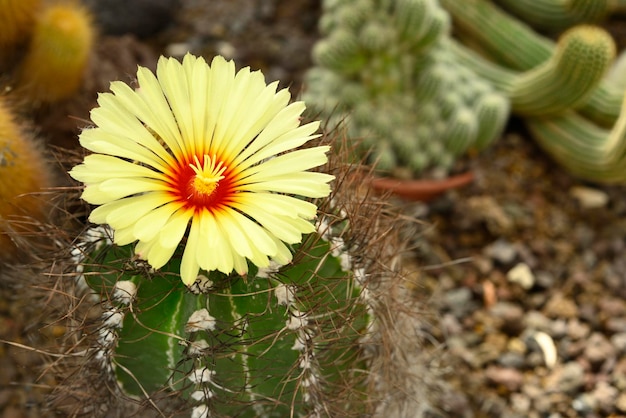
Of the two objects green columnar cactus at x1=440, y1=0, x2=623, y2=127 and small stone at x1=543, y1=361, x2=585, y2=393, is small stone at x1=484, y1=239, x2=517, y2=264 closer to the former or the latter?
small stone at x1=543, y1=361, x2=585, y2=393

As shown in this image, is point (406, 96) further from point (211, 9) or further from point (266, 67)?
point (211, 9)

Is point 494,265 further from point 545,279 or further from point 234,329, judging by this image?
point 234,329

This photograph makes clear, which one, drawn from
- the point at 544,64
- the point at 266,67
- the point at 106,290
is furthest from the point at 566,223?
the point at 106,290

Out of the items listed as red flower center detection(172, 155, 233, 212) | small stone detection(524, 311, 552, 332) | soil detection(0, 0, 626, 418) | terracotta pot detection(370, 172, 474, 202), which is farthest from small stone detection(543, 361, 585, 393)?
red flower center detection(172, 155, 233, 212)

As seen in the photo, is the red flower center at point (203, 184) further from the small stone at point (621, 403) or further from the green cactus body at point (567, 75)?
the green cactus body at point (567, 75)

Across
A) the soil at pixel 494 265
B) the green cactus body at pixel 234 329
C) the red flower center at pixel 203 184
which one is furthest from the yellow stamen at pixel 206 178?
the soil at pixel 494 265

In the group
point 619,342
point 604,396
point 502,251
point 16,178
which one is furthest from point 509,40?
point 16,178

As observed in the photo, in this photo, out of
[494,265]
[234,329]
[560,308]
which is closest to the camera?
[234,329]
